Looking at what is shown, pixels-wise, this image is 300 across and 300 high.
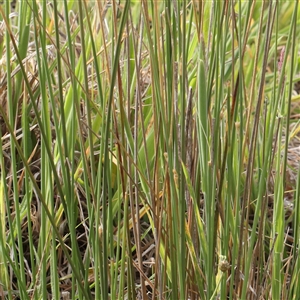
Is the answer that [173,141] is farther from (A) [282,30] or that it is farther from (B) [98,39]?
(A) [282,30]

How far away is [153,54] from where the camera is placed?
0.53 meters

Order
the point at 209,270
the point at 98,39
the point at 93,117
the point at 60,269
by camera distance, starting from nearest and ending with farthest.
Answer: the point at 209,270, the point at 60,269, the point at 93,117, the point at 98,39

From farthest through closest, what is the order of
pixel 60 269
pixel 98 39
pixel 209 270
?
pixel 98 39 < pixel 60 269 < pixel 209 270

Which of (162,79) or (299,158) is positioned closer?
(162,79)

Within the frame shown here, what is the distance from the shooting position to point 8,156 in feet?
2.96

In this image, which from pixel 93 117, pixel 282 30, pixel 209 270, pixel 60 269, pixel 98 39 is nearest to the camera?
pixel 209 270

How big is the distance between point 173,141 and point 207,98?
54mm

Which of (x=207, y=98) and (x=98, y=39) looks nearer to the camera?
(x=207, y=98)

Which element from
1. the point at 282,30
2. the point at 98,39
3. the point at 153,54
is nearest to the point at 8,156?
the point at 98,39

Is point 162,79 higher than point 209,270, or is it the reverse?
point 162,79

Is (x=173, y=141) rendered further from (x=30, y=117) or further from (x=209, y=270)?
(x=30, y=117)

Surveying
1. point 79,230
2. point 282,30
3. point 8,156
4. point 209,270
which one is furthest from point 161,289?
point 282,30

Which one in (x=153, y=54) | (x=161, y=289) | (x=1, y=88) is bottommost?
(x=161, y=289)

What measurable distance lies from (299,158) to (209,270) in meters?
0.56
